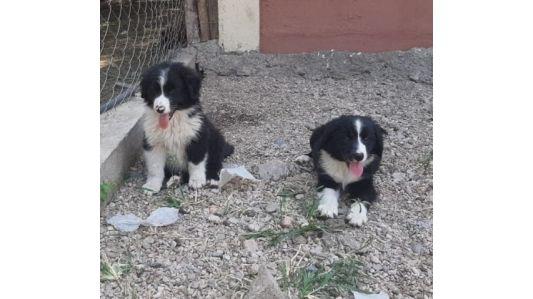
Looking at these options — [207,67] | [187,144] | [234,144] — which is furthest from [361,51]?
[187,144]

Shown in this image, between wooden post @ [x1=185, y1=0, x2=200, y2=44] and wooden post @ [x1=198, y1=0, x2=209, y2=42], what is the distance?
0.05m

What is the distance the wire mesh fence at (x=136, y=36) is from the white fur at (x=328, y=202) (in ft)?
7.58

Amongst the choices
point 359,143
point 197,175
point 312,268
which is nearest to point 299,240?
point 312,268

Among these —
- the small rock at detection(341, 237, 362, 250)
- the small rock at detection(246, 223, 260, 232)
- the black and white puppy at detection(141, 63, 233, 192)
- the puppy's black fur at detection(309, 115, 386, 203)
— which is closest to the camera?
the small rock at detection(341, 237, 362, 250)

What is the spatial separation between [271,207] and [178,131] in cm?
82

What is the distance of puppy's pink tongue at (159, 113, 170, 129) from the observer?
3.69 metres

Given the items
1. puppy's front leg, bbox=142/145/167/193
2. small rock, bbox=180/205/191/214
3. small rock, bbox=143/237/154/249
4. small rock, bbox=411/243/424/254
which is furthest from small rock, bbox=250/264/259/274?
puppy's front leg, bbox=142/145/167/193

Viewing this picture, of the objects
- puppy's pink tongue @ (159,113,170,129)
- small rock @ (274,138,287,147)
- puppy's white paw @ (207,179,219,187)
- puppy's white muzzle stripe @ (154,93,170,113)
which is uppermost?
puppy's white muzzle stripe @ (154,93,170,113)

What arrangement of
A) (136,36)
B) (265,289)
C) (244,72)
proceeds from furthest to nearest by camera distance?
(244,72), (136,36), (265,289)

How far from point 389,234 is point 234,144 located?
5.47 ft

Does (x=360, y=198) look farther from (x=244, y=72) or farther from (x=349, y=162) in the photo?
(x=244, y=72)

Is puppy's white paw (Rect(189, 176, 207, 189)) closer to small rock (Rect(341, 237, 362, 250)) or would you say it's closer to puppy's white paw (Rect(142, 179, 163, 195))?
puppy's white paw (Rect(142, 179, 163, 195))

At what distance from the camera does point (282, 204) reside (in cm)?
354

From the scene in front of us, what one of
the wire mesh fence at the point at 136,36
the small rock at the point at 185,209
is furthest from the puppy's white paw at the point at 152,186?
the wire mesh fence at the point at 136,36
